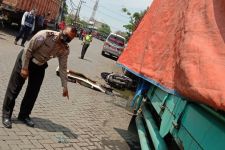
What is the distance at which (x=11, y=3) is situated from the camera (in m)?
20.9

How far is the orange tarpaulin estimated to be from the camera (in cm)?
300

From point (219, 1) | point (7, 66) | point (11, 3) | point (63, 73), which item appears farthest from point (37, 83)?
point (11, 3)

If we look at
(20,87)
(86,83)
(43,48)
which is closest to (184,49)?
(43,48)

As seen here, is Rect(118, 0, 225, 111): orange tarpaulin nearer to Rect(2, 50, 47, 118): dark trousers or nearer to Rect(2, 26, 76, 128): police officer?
Rect(2, 26, 76, 128): police officer

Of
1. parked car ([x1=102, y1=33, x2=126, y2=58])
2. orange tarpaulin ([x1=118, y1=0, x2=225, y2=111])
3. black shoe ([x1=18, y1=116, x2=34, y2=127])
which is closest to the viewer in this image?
orange tarpaulin ([x1=118, y1=0, x2=225, y2=111])

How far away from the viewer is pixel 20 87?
606 centimetres

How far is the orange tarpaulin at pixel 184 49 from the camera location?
3.00m

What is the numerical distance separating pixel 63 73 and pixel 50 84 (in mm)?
4235

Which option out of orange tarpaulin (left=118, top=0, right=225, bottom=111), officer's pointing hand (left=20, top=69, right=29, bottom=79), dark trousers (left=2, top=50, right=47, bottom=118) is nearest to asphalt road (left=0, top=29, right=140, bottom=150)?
dark trousers (left=2, top=50, right=47, bottom=118)

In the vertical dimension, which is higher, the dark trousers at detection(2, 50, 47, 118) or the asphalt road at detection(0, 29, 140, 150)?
the dark trousers at detection(2, 50, 47, 118)

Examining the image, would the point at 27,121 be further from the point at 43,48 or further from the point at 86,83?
the point at 86,83

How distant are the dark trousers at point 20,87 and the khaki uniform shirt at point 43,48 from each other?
0.53 ft

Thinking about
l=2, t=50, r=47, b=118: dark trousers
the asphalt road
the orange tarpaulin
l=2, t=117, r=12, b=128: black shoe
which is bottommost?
the asphalt road

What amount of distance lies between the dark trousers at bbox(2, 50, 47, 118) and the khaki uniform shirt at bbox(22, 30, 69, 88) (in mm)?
163
